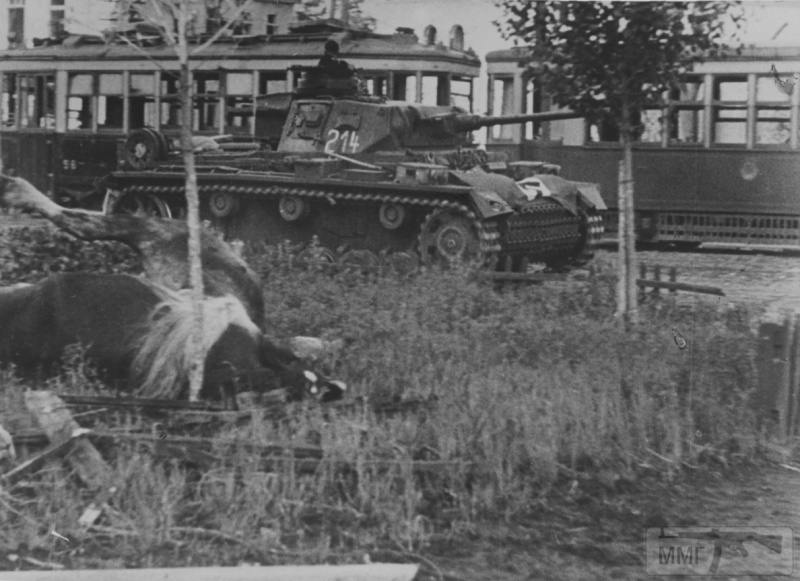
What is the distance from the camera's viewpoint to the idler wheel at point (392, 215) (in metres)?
11.8

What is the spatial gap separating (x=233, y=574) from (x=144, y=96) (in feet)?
22.3

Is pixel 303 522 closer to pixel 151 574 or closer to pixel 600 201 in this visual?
pixel 151 574

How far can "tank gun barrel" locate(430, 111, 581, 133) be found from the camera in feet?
40.9

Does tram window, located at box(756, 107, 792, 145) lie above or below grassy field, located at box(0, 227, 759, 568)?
above

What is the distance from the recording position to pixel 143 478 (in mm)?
5770

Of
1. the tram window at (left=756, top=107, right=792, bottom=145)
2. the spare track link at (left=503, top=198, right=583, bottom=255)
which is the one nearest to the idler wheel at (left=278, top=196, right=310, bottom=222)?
the spare track link at (left=503, top=198, right=583, bottom=255)

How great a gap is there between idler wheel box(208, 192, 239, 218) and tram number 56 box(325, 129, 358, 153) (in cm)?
95

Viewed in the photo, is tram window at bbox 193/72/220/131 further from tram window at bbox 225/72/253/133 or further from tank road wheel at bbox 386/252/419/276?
tank road wheel at bbox 386/252/419/276

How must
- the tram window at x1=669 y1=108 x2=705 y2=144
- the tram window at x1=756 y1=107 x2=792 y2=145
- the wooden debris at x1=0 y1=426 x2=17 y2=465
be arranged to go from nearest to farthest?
the wooden debris at x1=0 y1=426 x2=17 y2=465, the tram window at x1=756 y1=107 x2=792 y2=145, the tram window at x1=669 y1=108 x2=705 y2=144

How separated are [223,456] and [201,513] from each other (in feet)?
1.22

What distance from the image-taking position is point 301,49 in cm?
1044

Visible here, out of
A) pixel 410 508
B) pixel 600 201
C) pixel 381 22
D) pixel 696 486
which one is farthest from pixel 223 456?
pixel 600 201

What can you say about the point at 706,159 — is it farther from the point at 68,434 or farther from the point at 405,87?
the point at 68,434

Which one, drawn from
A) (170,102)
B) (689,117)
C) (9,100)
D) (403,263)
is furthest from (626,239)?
(689,117)
